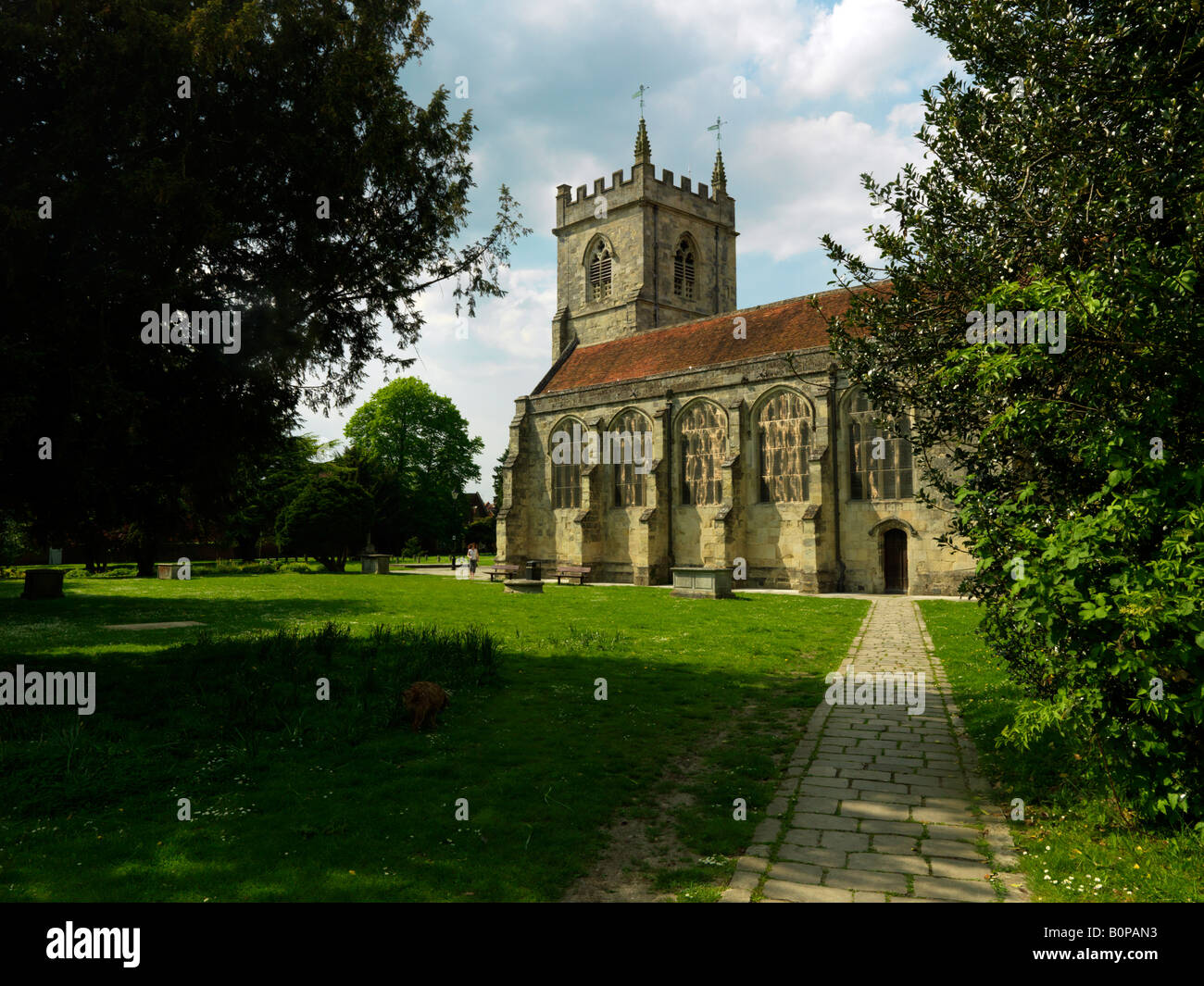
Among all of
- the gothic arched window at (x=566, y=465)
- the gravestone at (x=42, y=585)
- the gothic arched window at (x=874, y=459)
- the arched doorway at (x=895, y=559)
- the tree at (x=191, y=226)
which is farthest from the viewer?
the gothic arched window at (x=566, y=465)

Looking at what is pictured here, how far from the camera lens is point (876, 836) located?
486cm

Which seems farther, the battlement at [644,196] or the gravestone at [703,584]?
the battlement at [644,196]

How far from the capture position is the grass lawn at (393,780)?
4.25 m

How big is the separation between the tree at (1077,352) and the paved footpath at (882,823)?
0.83 m

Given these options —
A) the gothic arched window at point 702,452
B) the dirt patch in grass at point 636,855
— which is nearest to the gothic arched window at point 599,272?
the gothic arched window at point 702,452

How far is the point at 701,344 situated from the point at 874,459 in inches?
402

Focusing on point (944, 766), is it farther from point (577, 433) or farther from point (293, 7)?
point (577, 433)

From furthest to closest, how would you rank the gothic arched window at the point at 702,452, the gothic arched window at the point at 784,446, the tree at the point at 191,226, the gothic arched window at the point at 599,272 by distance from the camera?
1. the gothic arched window at the point at 599,272
2. the gothic arched window at the point at 702,452
3. the gothic arched window at the point at 784,446
4. the tree at the point at 191,226

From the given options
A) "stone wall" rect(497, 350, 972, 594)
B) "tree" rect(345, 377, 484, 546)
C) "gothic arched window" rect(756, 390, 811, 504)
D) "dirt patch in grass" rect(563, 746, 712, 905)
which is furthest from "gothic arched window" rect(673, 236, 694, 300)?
"dirt patch in grass" rect(563, 746, 712, 905)

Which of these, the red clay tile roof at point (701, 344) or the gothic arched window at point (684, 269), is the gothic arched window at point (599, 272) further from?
the red clay tile roof at point (701, 344)

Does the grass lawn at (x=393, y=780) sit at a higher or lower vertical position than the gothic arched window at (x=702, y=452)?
lower

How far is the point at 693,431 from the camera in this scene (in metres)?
30.0

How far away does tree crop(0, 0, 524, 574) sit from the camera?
7.59 m

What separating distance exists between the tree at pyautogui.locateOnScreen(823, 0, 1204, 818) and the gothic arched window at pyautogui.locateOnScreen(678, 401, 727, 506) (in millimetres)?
22651
